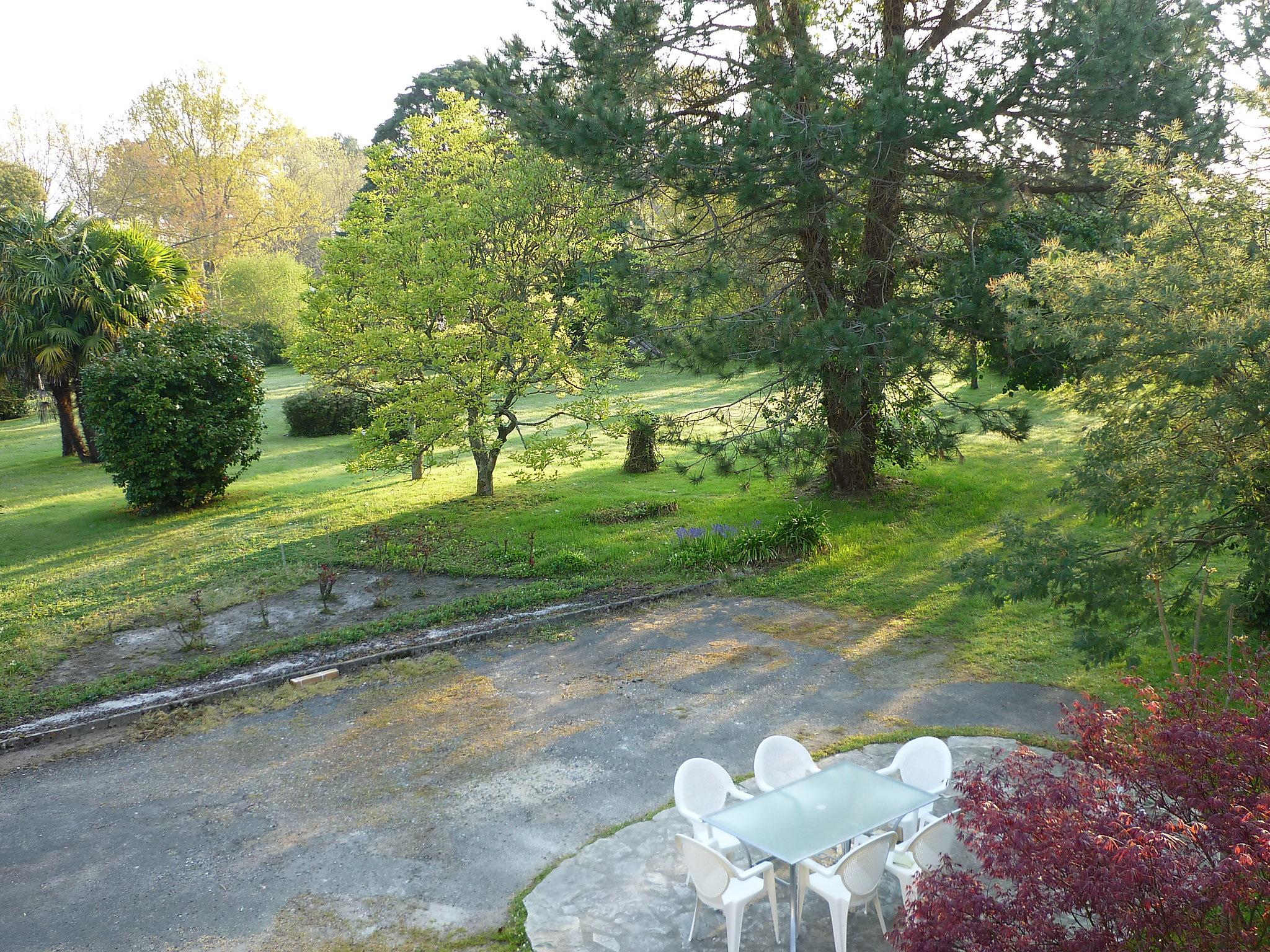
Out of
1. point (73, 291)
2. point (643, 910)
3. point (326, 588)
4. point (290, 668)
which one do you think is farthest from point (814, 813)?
point (73, 291)

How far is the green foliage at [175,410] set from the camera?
15.2 metres

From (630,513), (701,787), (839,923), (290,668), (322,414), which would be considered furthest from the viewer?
(322,414)

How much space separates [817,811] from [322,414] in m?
22.7

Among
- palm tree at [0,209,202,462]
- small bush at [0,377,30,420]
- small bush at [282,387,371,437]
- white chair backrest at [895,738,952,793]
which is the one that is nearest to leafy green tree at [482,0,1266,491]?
white chair backrest at [895,738,952,793]

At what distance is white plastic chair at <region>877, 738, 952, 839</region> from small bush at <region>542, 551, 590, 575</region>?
6925 millimetres

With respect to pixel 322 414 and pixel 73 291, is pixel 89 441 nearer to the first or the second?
pixel 73 291

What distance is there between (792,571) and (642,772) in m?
5.46

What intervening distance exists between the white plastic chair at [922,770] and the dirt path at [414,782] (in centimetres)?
159

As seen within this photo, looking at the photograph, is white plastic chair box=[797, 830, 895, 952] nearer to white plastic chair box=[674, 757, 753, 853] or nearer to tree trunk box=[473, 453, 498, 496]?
white plastic chair box=[674, 757, 753, 853]

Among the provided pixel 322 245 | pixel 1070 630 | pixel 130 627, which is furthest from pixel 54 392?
pixel 1070 630

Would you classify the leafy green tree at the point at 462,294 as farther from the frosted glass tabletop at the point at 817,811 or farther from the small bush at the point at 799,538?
the frosted glass tabletop at the point at 817,811

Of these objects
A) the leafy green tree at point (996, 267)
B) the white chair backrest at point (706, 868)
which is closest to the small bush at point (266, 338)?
the leafy green tree at point (996, 267)

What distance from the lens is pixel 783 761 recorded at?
588 centimetres

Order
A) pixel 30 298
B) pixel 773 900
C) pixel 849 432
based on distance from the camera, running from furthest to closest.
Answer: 1. pixel 30 298
2. pixel 849 432
3. pixel 773 900
